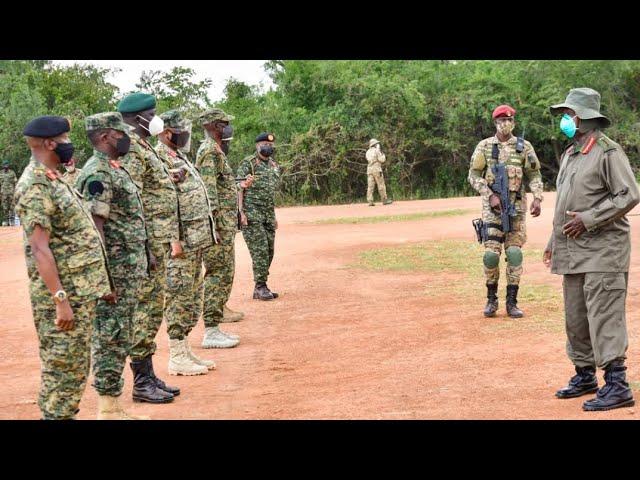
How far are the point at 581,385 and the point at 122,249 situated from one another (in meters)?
3.42

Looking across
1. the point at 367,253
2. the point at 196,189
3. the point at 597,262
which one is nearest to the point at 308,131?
the point at 367,253

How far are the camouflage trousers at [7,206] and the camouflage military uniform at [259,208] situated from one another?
17466 millimetres

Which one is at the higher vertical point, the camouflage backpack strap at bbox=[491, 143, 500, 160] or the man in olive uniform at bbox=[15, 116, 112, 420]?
the camouflage backpack strap at bbox=[491, 143, 500, 160]

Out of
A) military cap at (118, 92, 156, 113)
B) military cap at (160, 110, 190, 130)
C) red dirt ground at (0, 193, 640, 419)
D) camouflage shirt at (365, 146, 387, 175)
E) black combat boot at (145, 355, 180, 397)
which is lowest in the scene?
red dirt ground at (0, 193, 640, 419)

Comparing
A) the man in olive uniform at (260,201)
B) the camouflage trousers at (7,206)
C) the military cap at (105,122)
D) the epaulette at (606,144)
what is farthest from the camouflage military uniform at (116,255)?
the camouflage trousers at (7,206)

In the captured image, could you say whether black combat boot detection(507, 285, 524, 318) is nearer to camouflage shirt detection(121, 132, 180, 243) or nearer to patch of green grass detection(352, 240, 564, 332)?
patch of green grass detection(352, 240, 564, 332)

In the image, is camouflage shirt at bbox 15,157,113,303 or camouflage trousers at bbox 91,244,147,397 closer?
camouflage shirt at bbox 15,157,113,303

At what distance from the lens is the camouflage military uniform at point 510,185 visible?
372 inches

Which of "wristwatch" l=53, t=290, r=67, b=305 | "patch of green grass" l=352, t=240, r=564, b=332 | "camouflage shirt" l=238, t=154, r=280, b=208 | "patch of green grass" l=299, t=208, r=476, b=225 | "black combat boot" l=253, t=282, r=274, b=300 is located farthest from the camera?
"patch of green grass" l=299, t=208, r=476, b=225

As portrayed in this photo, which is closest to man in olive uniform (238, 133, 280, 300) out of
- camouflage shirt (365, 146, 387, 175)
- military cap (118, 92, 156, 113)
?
military cap (118, 92, 156, 113)

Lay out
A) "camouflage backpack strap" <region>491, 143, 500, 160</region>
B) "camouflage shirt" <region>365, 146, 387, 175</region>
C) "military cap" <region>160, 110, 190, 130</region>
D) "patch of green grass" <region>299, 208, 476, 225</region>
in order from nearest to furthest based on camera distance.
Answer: "military cap" <region>160, 110, 190, 130</region> < "camouflage backpack strap" <region>491, 143, 500, 160</region> < "patch of green grass" <region>299, 208, 476, 225</region> < "camouflage shirt" <region>365, 146, 387, 175</region>

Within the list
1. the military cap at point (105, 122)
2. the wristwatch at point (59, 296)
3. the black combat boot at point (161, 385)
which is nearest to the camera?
the wristwatch at point (59, 296)

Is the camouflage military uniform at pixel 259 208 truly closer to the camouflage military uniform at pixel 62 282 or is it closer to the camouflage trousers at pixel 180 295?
the camouflage trousers at pixel 180 295

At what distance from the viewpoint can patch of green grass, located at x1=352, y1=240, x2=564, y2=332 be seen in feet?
30.8
